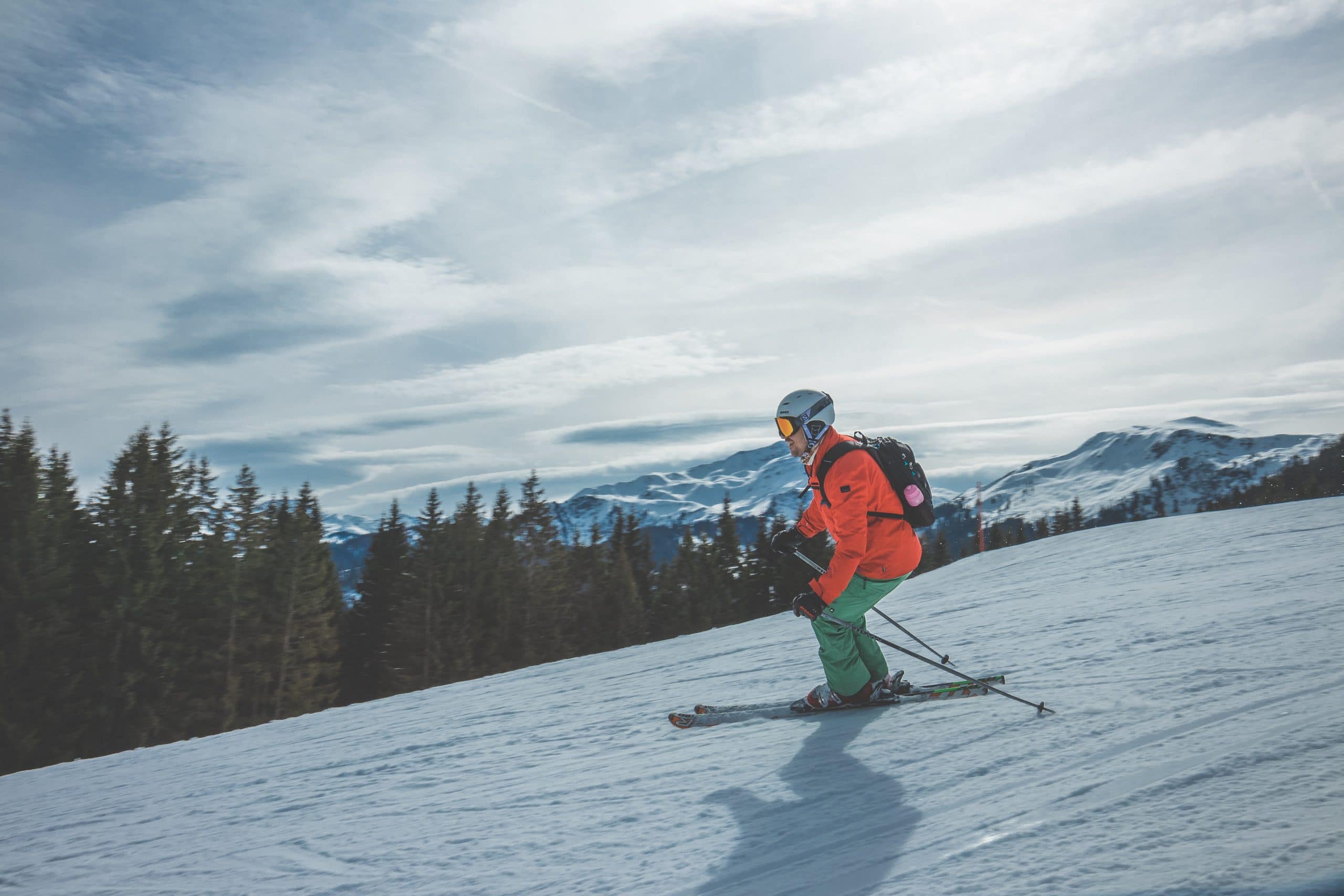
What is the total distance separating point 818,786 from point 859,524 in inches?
62.9

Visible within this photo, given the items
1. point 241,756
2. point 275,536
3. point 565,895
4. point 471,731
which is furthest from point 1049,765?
point 275,536

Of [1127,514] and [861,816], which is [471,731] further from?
[1127,514]

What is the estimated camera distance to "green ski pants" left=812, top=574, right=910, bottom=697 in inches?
191

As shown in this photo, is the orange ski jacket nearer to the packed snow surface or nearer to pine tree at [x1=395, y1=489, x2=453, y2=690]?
the packed snow surface

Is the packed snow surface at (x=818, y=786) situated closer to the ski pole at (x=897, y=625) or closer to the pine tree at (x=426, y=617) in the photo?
the ski pole at (x=897, y=625)

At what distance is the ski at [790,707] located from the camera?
4.84 meters

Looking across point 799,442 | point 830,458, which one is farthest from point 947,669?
point 799,442

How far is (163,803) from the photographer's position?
4992mm

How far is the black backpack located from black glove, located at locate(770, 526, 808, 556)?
878mm

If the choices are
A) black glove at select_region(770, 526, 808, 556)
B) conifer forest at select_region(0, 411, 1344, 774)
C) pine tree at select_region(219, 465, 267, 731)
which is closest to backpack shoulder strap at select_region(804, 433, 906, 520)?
black glove at select_region(770, 526, 808, 556)

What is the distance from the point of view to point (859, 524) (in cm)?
464

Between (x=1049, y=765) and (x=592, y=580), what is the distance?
165 ft

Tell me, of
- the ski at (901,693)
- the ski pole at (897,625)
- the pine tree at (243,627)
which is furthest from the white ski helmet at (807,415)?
the pine tree at (243,627)

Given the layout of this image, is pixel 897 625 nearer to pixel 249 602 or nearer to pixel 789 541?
pixel 789 541
